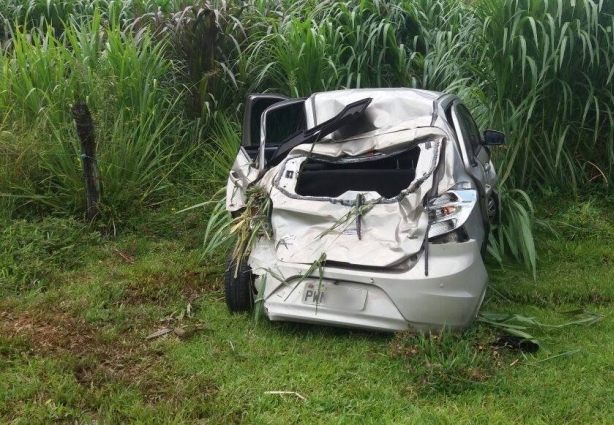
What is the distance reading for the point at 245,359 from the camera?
365cm

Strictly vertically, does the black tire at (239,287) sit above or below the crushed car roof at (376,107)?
below

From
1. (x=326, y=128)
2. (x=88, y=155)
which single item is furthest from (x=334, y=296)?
(x=88, y=155)

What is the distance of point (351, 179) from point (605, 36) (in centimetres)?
339

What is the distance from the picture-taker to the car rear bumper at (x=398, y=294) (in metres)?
3.50

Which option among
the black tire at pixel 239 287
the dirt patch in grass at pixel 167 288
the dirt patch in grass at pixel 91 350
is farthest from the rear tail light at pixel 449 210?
the dirt patch in grass at pixel 167 288

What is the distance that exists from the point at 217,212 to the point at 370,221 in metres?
2.07

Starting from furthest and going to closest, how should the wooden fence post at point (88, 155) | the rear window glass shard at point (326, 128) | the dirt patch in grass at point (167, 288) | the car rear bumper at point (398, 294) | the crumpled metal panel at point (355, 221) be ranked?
the wooden fence post at point (88, 155) → the dirt patch in grass at point (167, 288) → the rear window glass shard at point (326, 128) → the crumpled metal panel at point (355, 221) → the car rear bumper at point (398, 294)

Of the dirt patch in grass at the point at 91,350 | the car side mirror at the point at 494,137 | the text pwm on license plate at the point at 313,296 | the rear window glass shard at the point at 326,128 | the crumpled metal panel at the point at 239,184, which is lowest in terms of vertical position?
the dirt patch in grass at the point at 91,350

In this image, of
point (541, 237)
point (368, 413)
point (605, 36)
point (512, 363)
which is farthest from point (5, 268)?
point (605, 36)

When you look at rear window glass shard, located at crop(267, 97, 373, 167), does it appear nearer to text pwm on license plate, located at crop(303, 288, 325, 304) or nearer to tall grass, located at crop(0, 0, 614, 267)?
text pwm on license plate, located at crop(303, 288, 325, 304)

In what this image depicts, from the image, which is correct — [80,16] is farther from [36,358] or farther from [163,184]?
[36,358]

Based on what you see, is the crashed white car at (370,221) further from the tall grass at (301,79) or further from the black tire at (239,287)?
the tall grass at (301,79)

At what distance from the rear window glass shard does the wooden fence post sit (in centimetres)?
177

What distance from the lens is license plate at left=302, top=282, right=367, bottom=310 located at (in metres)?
3.60
